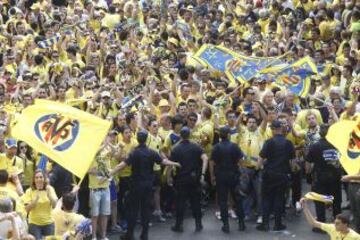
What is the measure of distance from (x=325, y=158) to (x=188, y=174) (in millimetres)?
2281

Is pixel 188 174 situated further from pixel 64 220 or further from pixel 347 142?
pixel 64 220

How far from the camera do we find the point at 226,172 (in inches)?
658

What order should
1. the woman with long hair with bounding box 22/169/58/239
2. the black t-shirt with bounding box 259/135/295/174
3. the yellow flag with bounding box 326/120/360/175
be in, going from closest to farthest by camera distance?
the woman with long hair with bounding box 22/169/58/239, the yellow flag with bounding box 326/120/360/175, the black t-shirt with bounding box 259/135/295/174

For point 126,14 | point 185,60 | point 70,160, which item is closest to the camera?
point 70,160

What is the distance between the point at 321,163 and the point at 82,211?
13.3ft

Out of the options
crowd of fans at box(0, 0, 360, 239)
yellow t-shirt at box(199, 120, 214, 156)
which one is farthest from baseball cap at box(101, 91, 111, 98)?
yellow t-shirt at box(199, 120, 214, 156)

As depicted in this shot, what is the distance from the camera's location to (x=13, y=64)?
2255cm

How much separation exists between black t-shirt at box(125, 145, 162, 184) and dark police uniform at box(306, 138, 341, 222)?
261cm

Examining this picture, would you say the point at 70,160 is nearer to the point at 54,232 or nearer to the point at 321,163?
the point at 54,232

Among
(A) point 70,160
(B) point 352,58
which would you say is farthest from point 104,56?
(A) point 70,160

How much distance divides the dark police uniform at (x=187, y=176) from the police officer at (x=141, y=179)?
406mm

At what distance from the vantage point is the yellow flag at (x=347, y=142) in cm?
1523

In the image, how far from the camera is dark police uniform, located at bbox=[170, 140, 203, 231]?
16.7 meters

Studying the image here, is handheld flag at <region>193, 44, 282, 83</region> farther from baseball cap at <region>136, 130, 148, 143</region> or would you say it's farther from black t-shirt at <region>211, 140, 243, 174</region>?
baseball cap at <region>136, 130, 148, 143</region>
